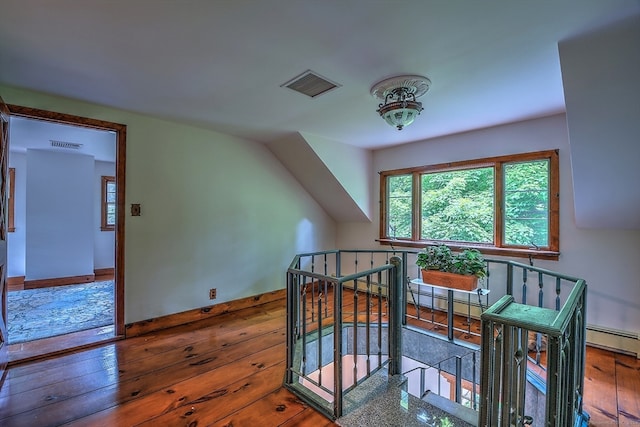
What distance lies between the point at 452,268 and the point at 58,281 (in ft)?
20.2

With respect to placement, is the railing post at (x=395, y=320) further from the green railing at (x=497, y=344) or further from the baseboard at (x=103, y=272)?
the baseboard at (x=103, y=272)

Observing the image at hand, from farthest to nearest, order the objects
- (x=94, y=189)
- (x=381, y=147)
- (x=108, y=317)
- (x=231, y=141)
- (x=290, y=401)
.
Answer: (x=94, y=189), (x=381, y=147), (x=231, y=141), (x=108, y=317), (x=290, y=401)

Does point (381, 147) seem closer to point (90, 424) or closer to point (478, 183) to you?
point (478, 183)

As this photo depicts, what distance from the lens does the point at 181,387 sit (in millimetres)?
2076

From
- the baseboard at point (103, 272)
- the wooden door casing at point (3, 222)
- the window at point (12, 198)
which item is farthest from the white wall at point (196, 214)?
the window at point (12, 198)

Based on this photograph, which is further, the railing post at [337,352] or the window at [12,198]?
the window at [12,198]

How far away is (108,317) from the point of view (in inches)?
134

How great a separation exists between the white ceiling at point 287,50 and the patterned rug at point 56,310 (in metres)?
2.35

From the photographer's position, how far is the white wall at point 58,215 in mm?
4750

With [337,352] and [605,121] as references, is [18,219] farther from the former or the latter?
[605,121]

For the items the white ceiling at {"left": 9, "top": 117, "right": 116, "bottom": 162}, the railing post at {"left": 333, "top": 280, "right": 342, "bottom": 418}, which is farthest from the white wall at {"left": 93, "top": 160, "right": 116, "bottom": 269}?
the railing post at {"left": 333, "top": 280, "right": 342, "bottom": 418}

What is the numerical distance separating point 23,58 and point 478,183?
4.16m

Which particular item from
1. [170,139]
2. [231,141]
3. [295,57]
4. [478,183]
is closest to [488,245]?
[478,183]

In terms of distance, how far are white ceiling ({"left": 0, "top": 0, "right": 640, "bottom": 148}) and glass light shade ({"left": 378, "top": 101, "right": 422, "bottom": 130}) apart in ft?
0.70
